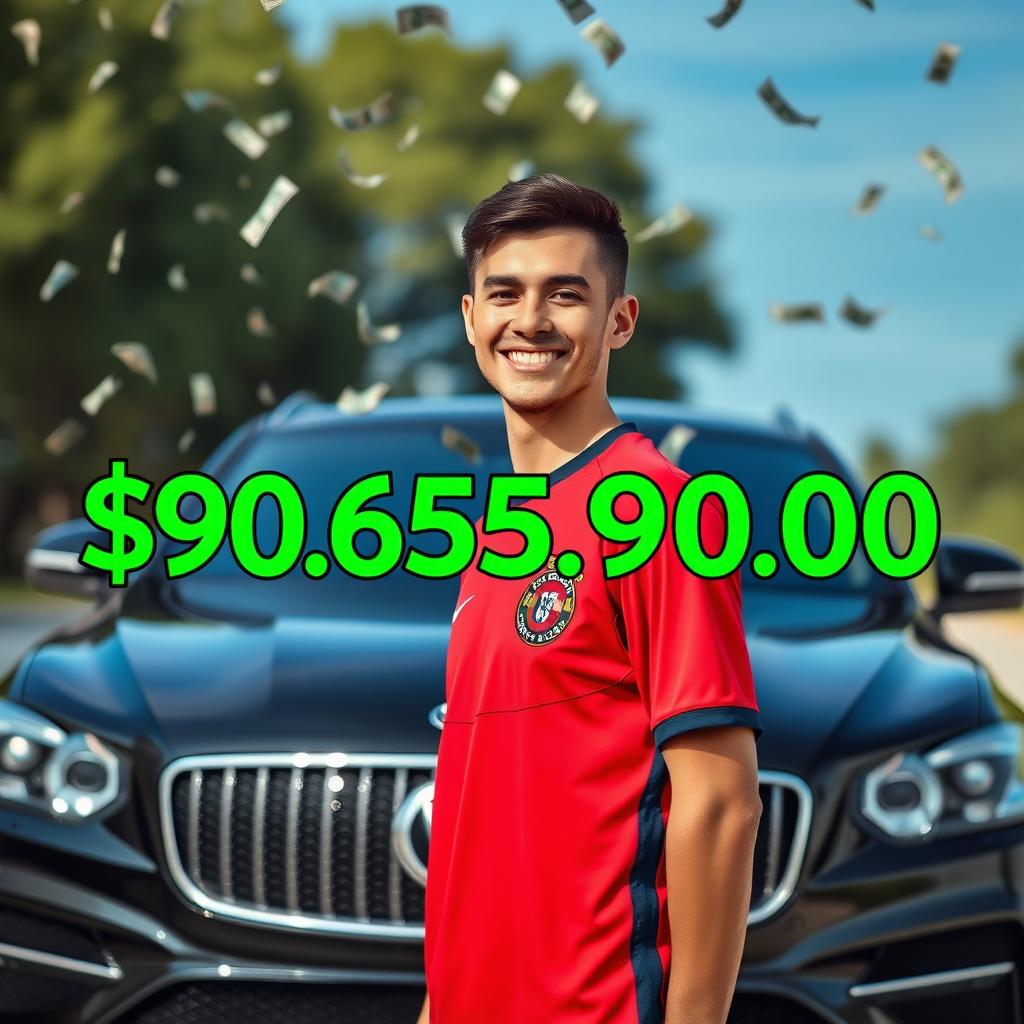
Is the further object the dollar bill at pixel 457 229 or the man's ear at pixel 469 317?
the dollar bill at pixel 457 229

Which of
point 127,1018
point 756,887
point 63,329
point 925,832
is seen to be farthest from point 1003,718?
point 63,329

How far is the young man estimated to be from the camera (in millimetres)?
1714

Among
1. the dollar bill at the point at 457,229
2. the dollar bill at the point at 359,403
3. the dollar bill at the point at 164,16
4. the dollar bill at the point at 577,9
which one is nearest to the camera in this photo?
the dollar bill at the point at 457,229

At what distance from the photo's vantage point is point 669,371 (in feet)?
159

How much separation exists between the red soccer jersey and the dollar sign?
1.26 metres

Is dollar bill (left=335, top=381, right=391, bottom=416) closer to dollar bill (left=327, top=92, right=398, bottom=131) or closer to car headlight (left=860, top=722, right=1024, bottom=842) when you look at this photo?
dollar bill (left=327, top=92, right=398, bottom=131)

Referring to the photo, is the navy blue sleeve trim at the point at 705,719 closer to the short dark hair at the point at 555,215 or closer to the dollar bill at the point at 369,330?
the short dark hair at the point at 555,215

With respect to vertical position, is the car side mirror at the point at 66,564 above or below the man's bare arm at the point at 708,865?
above

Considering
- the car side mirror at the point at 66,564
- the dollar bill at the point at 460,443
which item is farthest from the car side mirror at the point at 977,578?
the car side mirror at the point at 66,564

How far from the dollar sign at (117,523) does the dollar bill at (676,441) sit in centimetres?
144

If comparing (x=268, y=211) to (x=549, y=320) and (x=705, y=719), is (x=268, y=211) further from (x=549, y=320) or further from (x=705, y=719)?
(x=705, y=719)

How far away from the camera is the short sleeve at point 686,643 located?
1.70m

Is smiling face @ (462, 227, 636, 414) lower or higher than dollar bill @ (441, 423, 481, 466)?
lower

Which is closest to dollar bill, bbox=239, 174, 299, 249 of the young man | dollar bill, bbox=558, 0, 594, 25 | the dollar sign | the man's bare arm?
the dollar sign
